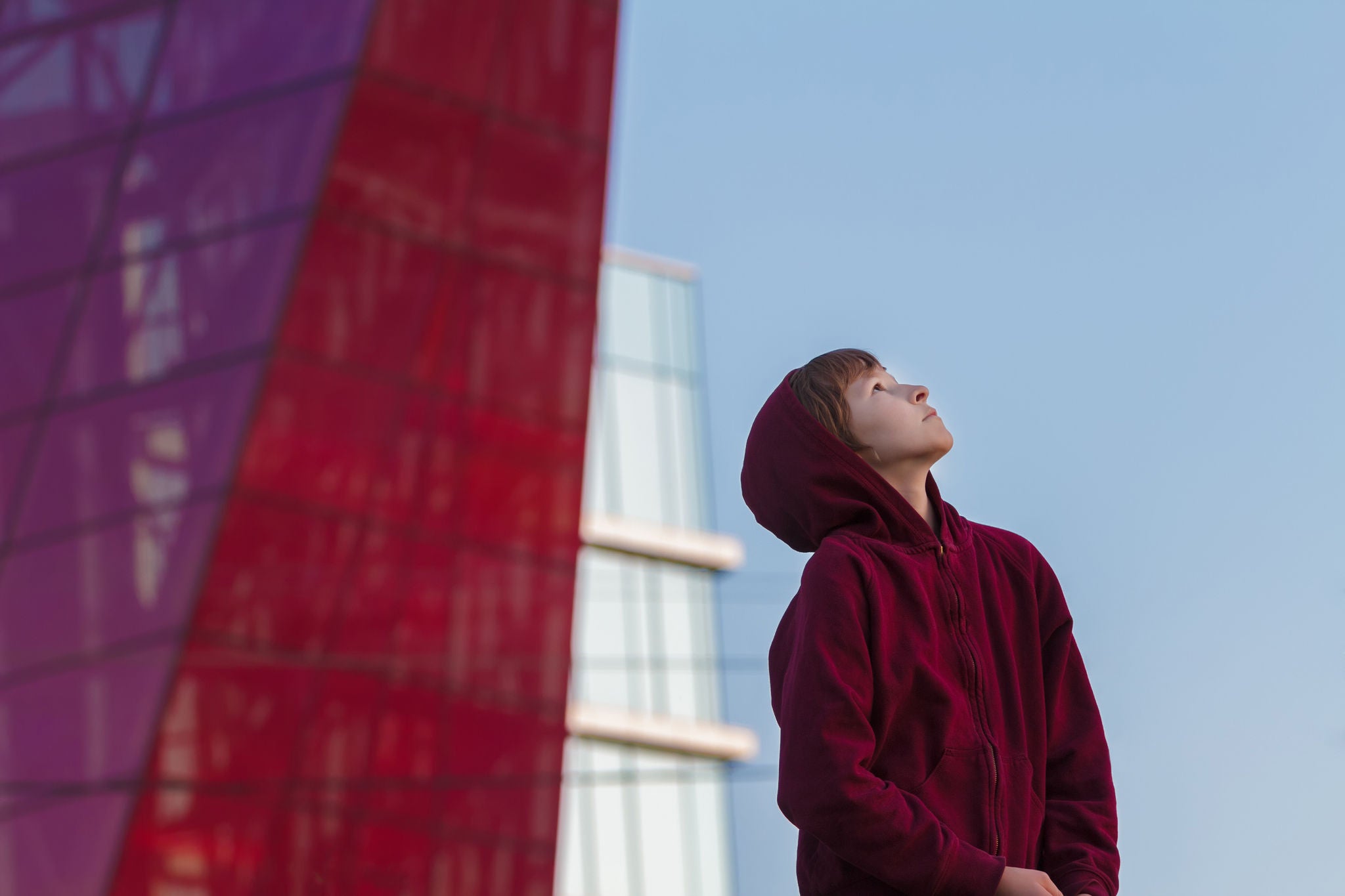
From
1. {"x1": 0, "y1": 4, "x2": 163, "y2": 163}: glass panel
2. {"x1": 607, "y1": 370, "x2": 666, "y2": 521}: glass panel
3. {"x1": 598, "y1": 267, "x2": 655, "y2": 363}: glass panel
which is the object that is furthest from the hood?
{"x1": 598, "y1": 267, "x2": 655, "y2": 363}: glass panel

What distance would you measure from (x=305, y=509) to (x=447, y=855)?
87cm

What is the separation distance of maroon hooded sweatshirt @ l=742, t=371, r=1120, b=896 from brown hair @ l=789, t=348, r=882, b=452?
35mm

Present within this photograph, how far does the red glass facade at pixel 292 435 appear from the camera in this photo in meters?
3.27

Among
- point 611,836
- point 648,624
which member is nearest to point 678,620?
point 648,624

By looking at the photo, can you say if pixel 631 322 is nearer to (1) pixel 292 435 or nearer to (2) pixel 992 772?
(1) pixel 292 435

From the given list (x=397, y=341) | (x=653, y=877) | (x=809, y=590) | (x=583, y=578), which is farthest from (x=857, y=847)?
(x=583, y=578)

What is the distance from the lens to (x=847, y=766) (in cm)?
184

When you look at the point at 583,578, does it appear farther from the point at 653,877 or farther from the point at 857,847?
the point at 857,847

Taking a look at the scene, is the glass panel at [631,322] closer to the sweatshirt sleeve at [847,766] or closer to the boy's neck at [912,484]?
the boy's neck at [912,484]

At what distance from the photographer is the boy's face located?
7.03ft

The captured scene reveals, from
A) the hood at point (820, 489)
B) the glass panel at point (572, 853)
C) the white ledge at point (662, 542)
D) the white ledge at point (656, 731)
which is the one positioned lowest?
the hood at point (820, 489)

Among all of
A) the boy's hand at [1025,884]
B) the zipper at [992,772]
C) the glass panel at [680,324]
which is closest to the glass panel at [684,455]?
the glass panel at [680,324]

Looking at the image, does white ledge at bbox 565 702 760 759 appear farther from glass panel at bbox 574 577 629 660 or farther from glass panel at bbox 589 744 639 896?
glass panel at bbox 574 577 629 660

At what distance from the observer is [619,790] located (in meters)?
18.2
